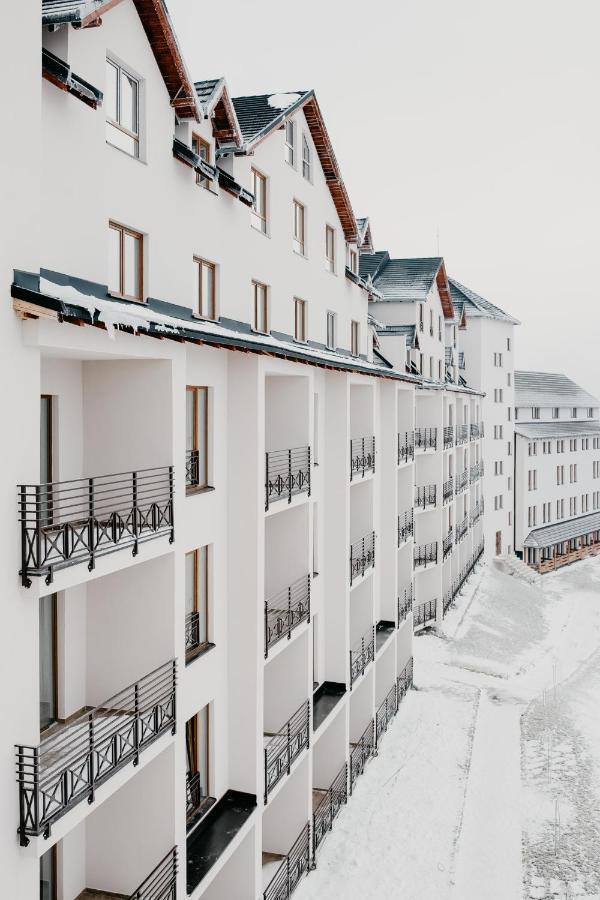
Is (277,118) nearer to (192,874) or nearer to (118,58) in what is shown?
(118,58)

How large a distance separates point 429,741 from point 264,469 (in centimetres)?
1344

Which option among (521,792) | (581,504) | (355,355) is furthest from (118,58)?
(581,504)

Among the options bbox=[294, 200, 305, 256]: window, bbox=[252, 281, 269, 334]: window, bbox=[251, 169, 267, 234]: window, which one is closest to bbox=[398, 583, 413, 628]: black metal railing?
bbox=[252, 281, 269, 334]: window

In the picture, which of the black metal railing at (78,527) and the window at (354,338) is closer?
the black metal railing at (78,527)

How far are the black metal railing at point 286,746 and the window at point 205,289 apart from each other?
29.9 feet

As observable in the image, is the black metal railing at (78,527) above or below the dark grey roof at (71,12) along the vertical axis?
below

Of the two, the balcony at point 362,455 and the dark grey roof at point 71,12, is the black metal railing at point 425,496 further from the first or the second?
the dark grey roof at point 71,12

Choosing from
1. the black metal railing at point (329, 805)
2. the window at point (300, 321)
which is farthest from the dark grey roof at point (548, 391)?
the black metal railing at point (329, 805)

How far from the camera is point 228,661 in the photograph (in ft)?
48.3

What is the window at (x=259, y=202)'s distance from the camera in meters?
18.8

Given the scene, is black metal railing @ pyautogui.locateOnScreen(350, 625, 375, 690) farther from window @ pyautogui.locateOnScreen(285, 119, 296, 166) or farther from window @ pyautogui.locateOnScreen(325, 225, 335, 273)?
window @ pyautogui.locateOnScreen(285, 119, 296, 166)

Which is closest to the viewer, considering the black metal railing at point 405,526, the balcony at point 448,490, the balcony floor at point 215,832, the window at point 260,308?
the balcony floor at point 215,832

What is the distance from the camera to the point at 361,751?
22344 mm

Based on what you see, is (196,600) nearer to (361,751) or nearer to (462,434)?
(361,751)
